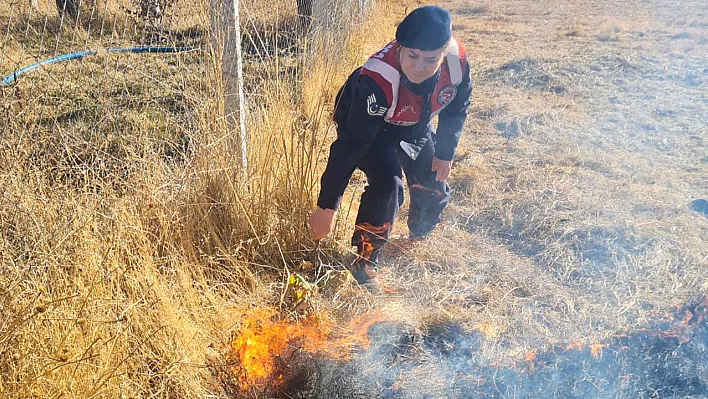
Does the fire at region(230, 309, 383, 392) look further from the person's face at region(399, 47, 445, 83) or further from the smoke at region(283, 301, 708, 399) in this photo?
the person's face at region(399, 47, 445, 83)

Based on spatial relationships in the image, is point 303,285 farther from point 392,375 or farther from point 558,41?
point 558,41

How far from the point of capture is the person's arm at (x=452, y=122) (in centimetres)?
299

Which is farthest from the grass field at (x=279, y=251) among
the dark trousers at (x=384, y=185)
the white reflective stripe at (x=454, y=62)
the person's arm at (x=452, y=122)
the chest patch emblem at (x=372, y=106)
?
the white reflective stripe at (x=454, y=62)

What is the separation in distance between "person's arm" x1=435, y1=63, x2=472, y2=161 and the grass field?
62 cm

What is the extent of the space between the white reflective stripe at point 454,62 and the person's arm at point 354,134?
0.46 metres

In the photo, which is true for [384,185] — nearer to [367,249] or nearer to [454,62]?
[367,249]

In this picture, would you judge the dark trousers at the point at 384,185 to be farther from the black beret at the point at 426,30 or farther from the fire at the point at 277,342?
the black beret at the point at 426,30

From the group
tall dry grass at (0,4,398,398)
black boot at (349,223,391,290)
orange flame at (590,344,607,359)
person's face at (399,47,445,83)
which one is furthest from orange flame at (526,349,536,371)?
person's face at (399,47,445,83)

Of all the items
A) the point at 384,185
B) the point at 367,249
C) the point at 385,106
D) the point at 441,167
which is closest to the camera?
the point at 385,106

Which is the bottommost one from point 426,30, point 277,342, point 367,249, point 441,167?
point 277,342

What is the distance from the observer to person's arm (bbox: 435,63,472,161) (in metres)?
2.99

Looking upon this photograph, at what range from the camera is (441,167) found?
10.6ft

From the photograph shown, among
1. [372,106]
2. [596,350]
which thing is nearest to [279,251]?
[372,106]

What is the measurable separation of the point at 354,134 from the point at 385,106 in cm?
20
